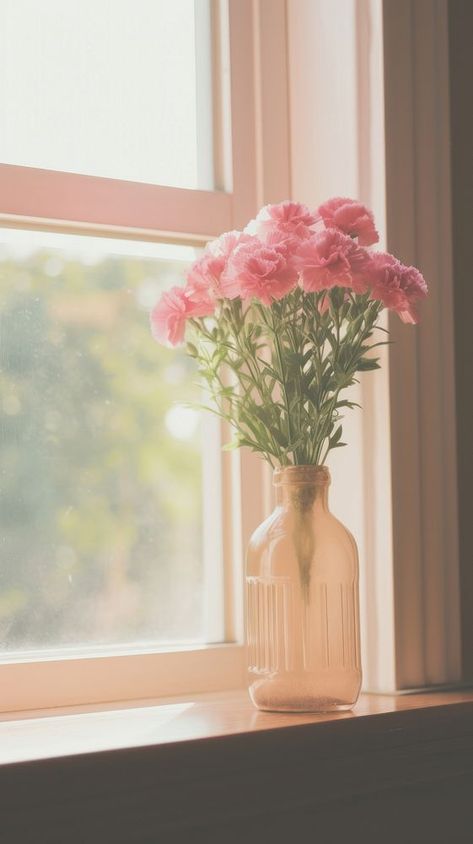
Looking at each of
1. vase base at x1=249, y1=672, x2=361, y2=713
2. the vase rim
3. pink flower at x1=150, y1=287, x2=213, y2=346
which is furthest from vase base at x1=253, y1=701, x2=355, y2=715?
pink flower at x1=150, y1=287, x2=213, y2=346

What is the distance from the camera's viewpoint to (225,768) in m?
1.07

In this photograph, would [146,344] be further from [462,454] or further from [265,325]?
[462,454]

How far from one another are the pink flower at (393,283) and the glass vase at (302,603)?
213mm

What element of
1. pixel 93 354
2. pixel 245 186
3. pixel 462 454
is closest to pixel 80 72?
pixel 245 186

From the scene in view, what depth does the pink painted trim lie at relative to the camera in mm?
1340

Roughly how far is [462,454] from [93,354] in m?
0.52

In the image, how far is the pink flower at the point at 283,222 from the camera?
124 cm

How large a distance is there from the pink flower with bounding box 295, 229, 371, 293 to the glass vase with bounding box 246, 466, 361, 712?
220 mm

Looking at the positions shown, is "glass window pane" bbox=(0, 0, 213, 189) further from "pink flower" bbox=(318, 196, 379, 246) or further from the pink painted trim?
"pink flower" bbox=(318, 196, 379, 246)

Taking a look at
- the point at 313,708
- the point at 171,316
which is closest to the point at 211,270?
the point at 171,316

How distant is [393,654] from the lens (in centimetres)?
137

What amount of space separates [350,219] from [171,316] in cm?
24

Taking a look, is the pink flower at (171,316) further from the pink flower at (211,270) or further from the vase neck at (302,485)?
the vase neck at (302,485)

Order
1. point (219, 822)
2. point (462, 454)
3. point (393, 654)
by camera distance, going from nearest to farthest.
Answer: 1. point (219, 822)
2. point (393, 654)
3. point (462, 454)
